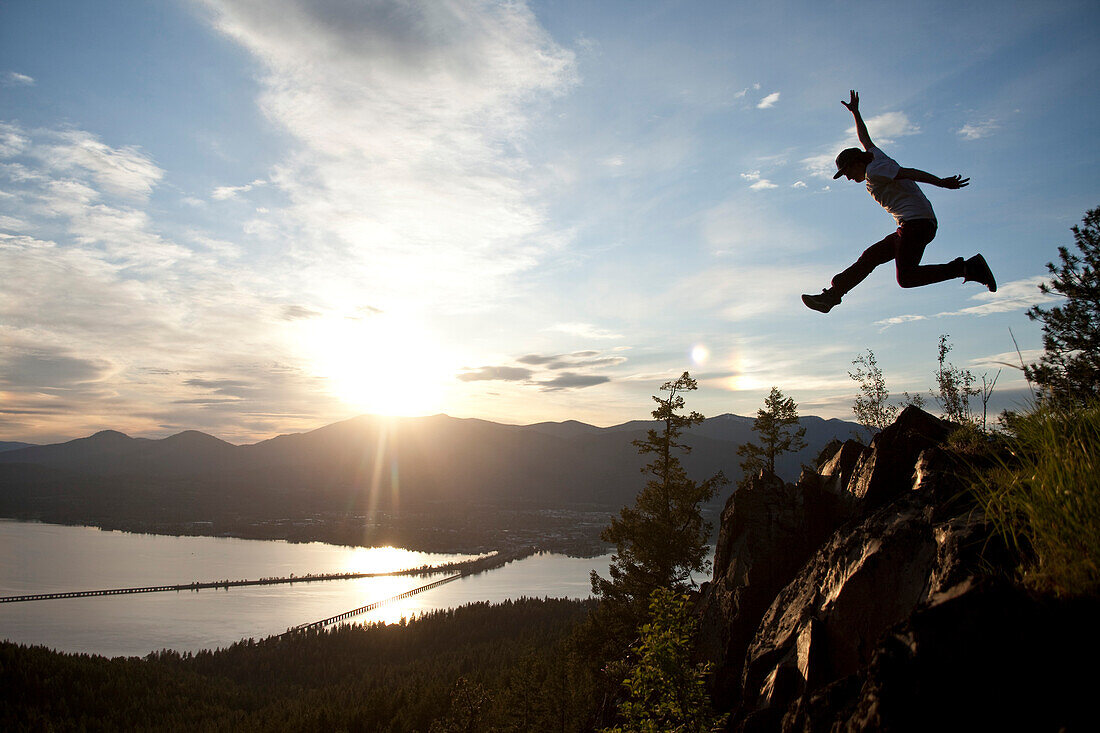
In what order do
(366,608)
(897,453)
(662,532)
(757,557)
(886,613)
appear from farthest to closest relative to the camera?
1. (366,608)
2. (662,532)
3. (757,557)
4. (897,453)
5. (886,613)

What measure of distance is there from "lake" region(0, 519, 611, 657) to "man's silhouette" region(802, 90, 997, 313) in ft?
420

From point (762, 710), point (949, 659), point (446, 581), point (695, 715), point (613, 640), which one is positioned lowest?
point (446, 581)

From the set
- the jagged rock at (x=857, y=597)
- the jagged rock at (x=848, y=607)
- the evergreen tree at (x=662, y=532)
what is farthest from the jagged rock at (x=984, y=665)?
the evergreen tree at (x=662, y=532)

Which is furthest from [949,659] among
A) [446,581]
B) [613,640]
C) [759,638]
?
[446,581]

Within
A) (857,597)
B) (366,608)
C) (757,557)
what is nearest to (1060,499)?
(857,597)

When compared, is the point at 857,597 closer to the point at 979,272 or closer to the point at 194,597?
the point at 979,272

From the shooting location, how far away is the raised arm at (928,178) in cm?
791

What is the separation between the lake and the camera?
365 feet

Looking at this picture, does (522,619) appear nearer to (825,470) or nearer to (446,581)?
(446,581)

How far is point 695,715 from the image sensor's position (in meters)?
13.0

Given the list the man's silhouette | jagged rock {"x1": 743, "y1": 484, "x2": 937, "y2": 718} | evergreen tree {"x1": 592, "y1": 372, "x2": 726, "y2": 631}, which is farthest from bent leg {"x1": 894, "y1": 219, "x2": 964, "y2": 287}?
evergreen tree {"x1": 592, "y1": 372, "x2": 726, "y2": 631}

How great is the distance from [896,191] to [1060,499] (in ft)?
14.4

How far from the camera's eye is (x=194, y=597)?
144m

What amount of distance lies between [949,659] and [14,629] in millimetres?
159429
